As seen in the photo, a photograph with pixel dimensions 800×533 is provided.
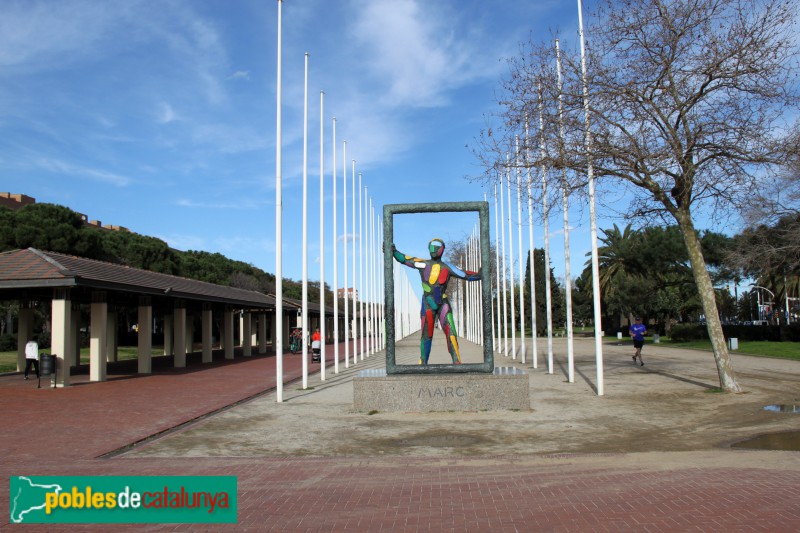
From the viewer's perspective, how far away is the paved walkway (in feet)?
18.7

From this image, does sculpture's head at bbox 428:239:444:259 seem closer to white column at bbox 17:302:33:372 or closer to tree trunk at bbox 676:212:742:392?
tree trunk at bbox 676:212:742:392

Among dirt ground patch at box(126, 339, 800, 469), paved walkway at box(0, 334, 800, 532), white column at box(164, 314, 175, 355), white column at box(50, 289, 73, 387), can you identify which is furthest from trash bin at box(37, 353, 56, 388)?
white column at box(164, 314, 175, 355)

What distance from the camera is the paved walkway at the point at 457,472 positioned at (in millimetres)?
5715

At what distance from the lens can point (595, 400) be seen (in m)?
14.3

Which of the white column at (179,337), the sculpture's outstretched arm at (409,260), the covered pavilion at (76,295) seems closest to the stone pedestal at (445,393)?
the sculpture's outstretched arm at (409,260)

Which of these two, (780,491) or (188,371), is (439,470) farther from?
(188,371)

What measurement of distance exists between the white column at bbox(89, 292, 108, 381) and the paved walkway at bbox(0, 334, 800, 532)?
244 inches

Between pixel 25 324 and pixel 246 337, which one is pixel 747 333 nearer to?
pixel 246 337

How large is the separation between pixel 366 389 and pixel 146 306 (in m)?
14.4

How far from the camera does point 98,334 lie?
20750 millimetres

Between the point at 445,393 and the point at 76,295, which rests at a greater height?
the point at 76,295

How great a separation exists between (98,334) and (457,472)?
16914mm

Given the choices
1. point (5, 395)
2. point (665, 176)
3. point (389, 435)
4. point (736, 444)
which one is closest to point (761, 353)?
point (665, 176)

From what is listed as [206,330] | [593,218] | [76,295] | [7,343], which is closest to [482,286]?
[593,218]
